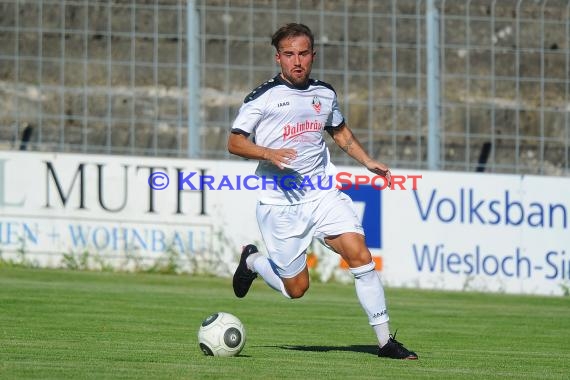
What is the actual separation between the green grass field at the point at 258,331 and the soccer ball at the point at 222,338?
82 mm

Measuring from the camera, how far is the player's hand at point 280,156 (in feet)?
29.4

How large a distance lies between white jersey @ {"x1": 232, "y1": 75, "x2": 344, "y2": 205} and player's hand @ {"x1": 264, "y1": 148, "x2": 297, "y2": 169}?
25cm

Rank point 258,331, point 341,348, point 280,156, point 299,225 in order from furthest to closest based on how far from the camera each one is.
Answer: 1. point 258,331
2. point 341,348
3. point 299,225
4. point 280,156

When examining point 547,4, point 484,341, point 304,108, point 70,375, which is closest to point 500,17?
point 547,4

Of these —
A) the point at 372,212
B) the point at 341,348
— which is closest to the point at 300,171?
the point at 341,348

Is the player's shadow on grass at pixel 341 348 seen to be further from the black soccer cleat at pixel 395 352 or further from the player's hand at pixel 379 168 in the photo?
the player's hand at pixel 379 168

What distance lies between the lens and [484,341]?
10.8 metres

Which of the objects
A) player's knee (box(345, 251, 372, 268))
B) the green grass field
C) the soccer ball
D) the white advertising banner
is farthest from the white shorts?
the white advertising banner

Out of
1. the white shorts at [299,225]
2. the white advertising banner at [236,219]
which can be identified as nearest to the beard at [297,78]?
the white shorts at [299,225]

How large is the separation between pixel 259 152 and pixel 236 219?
6814 millimetres

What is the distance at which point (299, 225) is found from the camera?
380 inches

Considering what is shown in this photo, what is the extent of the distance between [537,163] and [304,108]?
7130 mm

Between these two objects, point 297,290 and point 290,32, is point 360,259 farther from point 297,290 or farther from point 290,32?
point 290,32

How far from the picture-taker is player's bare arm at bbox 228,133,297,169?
29.5ft
